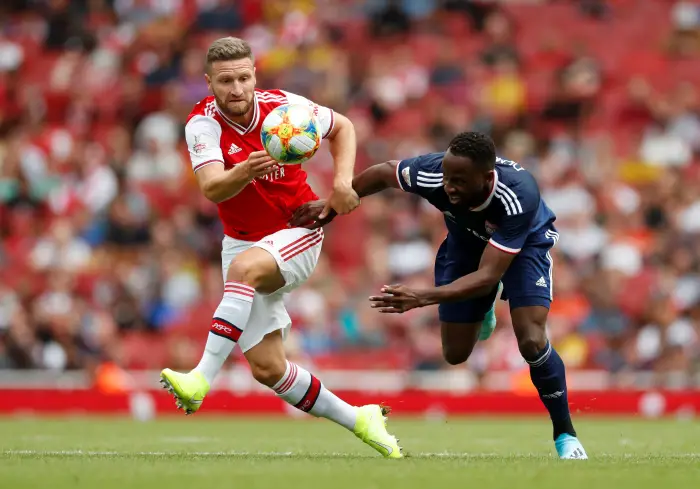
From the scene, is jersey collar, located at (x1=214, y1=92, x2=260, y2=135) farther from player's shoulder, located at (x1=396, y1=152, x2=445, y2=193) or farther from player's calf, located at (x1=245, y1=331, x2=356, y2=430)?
player's calf, located at (x1=245, y1=331, x2=356, y2=430)

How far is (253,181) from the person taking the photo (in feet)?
27.2

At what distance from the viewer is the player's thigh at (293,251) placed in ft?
26.8

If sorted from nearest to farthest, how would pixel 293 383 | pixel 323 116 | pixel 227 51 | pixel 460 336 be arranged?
pixel 227 51
pixel 293 383
pixel 323 116
pixel 460 336

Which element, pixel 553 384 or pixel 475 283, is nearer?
pixel 475 283

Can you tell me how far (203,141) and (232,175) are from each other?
0.47 m

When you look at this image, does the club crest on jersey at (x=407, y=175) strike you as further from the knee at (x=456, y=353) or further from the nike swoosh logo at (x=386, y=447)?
the nike swoosh logo at (x=386, y=447)

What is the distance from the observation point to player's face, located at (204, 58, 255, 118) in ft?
26.6

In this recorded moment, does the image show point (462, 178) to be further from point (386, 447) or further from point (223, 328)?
point (386, 447)

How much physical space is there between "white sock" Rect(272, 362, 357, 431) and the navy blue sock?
3.89ft

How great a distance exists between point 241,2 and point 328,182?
452cm

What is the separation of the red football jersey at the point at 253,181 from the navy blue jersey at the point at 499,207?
0.72 m

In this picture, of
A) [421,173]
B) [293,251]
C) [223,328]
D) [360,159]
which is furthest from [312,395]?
[360,159]

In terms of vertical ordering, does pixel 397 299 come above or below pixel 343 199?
below

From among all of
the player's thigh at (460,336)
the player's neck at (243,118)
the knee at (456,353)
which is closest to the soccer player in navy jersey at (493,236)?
the player's thigh at (460,336)
